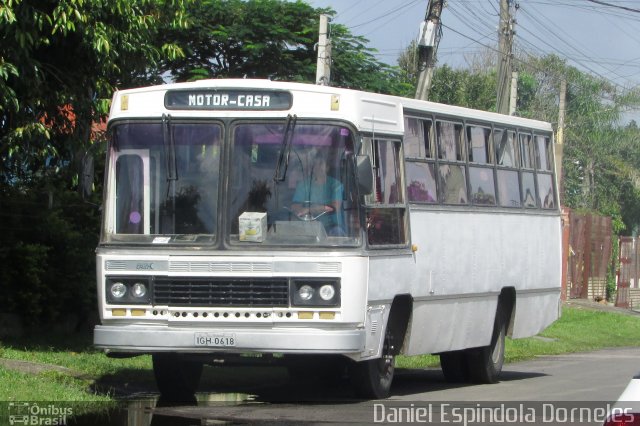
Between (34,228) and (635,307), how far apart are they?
2527 centimetres

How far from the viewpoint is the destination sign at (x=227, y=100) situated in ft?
38.1

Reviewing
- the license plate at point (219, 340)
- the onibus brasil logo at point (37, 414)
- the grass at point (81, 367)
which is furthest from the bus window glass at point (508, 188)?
the onibus brasil logo at point (37, 414)

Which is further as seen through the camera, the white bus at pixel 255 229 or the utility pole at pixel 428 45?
the utility pole at pixel 428 45

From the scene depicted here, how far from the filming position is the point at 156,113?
1180cm

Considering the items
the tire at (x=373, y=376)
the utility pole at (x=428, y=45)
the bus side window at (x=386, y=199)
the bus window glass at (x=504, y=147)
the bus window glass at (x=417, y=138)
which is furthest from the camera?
the utility pole at (x=428, y=45)

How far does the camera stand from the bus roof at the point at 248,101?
38.0 feet

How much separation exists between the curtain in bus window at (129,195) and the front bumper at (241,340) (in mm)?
975

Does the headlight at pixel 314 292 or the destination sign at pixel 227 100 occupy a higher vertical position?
the destination sign at pixel 227 100

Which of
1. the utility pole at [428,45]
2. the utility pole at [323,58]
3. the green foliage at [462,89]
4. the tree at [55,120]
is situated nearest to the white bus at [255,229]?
the tree at [55,120]

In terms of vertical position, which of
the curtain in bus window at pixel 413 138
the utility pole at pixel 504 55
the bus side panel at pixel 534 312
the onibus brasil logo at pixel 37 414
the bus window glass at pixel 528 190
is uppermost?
the utility pole at pixel 504 55

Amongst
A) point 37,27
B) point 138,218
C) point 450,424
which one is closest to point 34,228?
point 37,27

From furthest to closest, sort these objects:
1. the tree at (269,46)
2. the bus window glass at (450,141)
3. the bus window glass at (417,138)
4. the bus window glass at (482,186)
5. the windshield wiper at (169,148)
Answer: the tree at (269,46) → the bus window glass at (482,186) → the bus window glass at (450,141) → the bus window glass at (417,138) → the windshield wiper at (169,148)

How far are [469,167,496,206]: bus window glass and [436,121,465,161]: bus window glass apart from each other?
343 millimetres

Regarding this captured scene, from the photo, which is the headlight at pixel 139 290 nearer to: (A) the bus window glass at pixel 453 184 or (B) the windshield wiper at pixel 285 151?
(B) the windshield wiper at pixel 285 151
